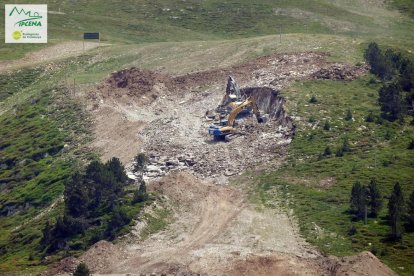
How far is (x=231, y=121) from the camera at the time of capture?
12588cm

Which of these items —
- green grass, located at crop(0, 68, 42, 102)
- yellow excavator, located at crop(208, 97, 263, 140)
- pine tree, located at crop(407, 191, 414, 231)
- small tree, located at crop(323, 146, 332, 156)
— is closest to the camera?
pine tree, located at crop(407, 191, 414, 231)

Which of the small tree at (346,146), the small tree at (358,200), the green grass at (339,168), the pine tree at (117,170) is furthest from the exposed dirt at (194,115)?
the small tree at (358,200)

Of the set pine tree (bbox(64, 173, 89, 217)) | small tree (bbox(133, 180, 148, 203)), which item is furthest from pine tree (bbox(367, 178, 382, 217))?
pine tree (bbox(64, 173, 89, 217))

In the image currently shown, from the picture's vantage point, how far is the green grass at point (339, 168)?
3819 inches

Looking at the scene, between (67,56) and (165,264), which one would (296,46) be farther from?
(165,264)

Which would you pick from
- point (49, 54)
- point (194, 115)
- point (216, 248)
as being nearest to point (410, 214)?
point (216, 248)

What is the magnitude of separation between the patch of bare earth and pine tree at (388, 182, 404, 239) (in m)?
5.97

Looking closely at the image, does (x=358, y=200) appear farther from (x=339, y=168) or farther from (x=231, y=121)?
(x=231, y=121)

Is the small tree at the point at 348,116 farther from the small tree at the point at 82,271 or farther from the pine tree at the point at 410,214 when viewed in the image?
the small tree at the point at 82,271

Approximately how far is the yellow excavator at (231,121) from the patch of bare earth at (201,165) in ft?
3.95

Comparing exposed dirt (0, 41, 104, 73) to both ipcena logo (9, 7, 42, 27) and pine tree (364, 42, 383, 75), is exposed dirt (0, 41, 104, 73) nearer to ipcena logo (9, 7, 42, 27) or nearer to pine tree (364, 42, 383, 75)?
ipcena logo (9, 7, 42, 27)

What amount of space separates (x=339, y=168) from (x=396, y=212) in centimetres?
1724

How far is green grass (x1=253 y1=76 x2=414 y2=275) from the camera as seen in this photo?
97000mm

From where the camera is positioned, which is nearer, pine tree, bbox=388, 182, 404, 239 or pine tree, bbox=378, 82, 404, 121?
pine tree, bbox=388, 182, 404, 239
